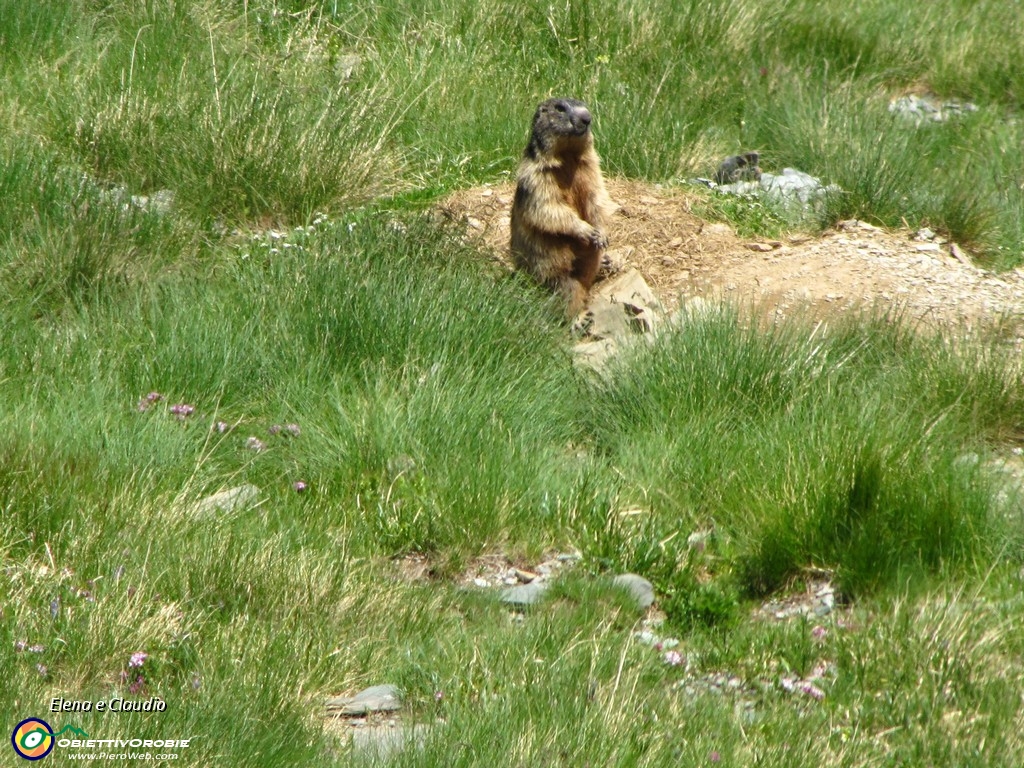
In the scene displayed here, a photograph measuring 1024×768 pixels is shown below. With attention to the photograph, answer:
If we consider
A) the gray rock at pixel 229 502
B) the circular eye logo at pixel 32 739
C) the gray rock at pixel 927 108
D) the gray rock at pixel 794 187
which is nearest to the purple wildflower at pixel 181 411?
the gray rock at pixel 229 502

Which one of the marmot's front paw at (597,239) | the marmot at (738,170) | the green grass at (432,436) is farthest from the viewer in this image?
the marmot at (738,170)

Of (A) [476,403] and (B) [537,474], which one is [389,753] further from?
(A) [476,403]

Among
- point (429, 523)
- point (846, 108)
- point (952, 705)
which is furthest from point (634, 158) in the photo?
point (952, 705)

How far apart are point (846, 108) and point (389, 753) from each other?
22.1 feet

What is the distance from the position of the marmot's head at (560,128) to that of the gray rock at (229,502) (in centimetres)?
321

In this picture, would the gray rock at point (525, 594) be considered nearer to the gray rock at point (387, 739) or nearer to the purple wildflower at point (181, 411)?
the gray rock at point (387, 739)

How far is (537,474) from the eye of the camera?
4785 millimetres

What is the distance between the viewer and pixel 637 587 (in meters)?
4.30

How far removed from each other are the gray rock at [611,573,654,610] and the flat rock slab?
0.98 meters

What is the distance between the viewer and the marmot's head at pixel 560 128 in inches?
278

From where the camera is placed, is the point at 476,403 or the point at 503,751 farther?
the point at 476,403

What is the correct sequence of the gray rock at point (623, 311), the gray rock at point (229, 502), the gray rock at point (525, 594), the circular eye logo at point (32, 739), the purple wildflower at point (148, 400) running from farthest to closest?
the gray rock at point (623, 311)
the purple wildflower at point (148, 400)
the gray rock at point (229, 502)
the gray rock at point (525, 594)
the circular eye logo at point (32, 739)

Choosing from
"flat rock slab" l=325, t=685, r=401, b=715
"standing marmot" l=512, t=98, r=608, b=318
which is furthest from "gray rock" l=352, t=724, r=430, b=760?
"standing marmot" l=512, t=98, r=608, b=318

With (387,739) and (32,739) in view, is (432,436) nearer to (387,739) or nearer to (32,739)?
(387,739)
